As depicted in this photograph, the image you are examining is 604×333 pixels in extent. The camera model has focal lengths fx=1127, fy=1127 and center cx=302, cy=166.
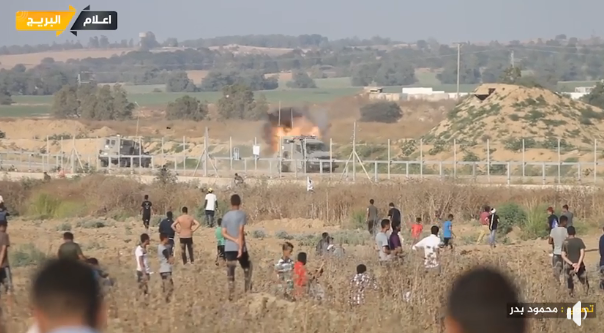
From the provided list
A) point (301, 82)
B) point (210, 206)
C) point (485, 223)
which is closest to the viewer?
point (485, 223)

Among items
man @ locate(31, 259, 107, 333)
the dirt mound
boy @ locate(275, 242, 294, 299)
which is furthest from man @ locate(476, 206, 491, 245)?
the dirt mound

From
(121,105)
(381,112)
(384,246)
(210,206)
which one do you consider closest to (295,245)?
(210,206)

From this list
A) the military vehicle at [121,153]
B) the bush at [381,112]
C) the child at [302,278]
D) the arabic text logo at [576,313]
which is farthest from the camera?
the bush at [381,112]

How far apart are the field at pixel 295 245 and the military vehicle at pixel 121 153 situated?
42.9 ft

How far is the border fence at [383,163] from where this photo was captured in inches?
1638

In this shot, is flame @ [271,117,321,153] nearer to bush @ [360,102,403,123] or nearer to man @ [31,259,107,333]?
bush @ [360,102,403,123]

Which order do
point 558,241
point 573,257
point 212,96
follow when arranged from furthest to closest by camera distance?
point 212,96, point 558,241, point 573,257

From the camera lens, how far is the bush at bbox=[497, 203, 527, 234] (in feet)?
101

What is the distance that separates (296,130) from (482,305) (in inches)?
2130

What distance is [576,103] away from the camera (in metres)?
66.3

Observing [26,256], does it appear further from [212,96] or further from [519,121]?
[212,96]

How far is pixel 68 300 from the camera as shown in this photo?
4160 mm

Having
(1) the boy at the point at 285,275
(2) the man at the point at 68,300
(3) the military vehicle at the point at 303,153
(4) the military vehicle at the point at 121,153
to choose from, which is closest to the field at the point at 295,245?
(1) the boy at the point at 285,275

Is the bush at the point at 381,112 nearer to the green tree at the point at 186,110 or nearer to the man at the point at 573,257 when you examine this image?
the green tree at the point at 186,110
